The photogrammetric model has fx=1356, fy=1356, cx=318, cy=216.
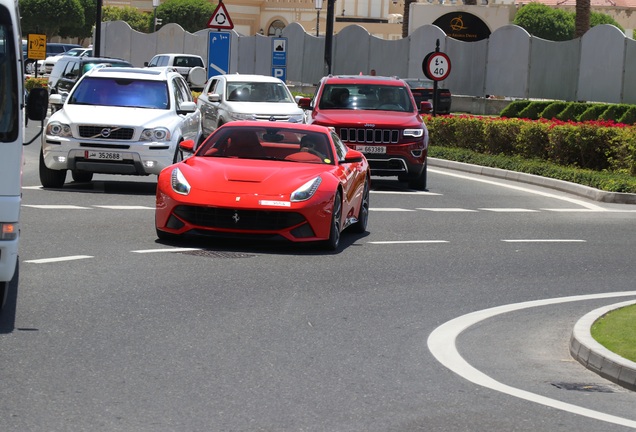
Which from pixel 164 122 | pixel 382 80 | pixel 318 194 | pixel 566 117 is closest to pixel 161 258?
pixel 318 194

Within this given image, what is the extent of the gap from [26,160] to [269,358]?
17.6 meters

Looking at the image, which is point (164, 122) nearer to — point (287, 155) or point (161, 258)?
point (287, 155)

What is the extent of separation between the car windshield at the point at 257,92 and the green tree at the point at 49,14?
87.5m

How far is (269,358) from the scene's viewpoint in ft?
27.8

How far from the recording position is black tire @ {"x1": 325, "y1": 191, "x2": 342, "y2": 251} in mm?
13812

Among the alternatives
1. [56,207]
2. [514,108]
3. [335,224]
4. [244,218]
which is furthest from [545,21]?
[244,218]

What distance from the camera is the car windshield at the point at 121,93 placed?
2050cm

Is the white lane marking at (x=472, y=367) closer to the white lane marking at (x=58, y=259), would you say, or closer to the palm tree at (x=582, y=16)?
the white lane marking at (x=58, y=259)

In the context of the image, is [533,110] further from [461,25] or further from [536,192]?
[461,25]

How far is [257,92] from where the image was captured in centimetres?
2916

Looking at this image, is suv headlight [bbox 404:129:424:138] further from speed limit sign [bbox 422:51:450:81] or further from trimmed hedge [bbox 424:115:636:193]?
speed limit sign [bbox 422:51:450:81]

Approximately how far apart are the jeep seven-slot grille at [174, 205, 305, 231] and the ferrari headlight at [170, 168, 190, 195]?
7.4 inches

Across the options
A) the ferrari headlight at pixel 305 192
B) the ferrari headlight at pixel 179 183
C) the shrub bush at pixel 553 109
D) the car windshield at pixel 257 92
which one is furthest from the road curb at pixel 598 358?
the shrub bush at pixel 553 109

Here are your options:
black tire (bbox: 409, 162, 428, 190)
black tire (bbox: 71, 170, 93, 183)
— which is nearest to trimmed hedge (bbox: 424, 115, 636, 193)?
black tire (bbox: 409, 162, 428, 190)
